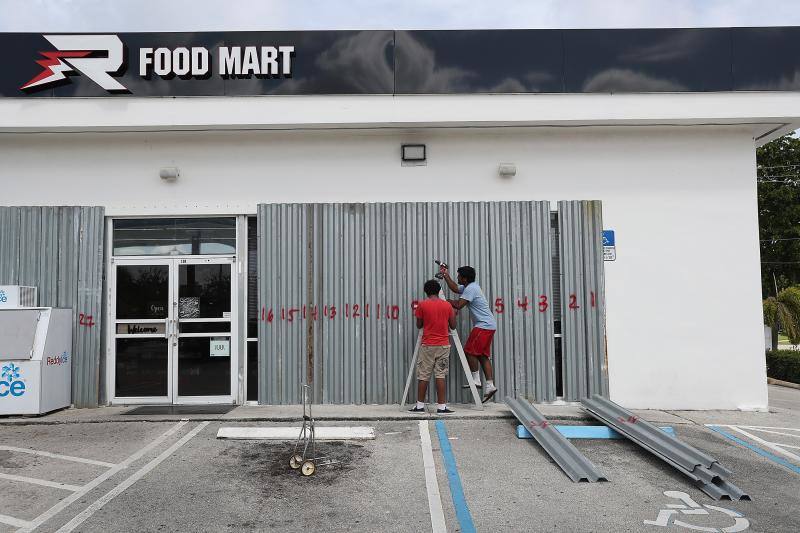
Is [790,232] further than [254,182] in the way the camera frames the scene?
Yes

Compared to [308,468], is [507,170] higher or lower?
higher

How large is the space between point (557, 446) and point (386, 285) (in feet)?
11.4

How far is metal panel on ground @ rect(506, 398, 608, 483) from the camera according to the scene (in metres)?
5.81

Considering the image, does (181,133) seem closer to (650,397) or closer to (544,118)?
(544,118)

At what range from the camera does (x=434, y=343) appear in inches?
317

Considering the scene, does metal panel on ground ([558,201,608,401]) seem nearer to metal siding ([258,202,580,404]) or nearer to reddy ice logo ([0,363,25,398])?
metal siding ([258,202,580,404])

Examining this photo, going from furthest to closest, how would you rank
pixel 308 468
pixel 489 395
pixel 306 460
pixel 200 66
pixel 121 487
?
pixel 200 66
pixel 489 395
pixel 306 460
pixel 308 468
pixel 121 487

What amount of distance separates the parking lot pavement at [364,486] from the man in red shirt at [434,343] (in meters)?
0.71

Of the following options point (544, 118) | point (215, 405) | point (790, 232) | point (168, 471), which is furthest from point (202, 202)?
point (790, 232)

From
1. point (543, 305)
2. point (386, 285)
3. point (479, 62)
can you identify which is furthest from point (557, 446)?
point (479, 62)

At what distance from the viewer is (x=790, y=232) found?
2977cm

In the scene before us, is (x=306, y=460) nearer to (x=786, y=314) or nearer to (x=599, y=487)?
(x=599, y=487)

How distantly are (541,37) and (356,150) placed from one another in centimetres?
318

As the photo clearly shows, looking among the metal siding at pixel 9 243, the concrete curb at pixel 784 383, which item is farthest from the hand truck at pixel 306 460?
the concrete curb at pixel 784 383
